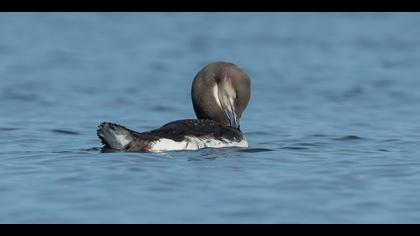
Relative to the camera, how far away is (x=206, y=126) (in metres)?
10.8

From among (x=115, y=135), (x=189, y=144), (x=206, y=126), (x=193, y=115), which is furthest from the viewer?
(x=193, y=115)

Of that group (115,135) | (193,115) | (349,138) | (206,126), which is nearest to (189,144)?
(206,126)

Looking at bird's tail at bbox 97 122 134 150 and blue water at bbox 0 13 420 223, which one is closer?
blue water at bbox 0 13 420 223

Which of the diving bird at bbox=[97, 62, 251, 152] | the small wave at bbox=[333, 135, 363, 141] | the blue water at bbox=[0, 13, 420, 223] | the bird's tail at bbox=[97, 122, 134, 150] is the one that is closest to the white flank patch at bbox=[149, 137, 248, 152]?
the diving bird at bbox=[97, 62, 251, 152]

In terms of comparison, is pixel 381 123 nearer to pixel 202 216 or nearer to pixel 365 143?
pixel 365 143

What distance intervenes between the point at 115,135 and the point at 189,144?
2.53 ft

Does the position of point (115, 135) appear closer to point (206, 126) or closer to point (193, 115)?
point (206, 126)

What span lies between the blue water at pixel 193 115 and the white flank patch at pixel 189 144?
0.11m

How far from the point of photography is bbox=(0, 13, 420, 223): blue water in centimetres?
823

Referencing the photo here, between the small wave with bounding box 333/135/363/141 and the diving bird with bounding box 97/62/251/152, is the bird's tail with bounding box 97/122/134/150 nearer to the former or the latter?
the diving bird with bounding box 97/62/251/152

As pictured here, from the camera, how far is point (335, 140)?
1212 centimetres

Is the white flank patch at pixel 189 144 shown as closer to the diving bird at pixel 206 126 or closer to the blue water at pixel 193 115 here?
the diving bird at pixel 206 126

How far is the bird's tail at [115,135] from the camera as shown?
10016 millimetres
